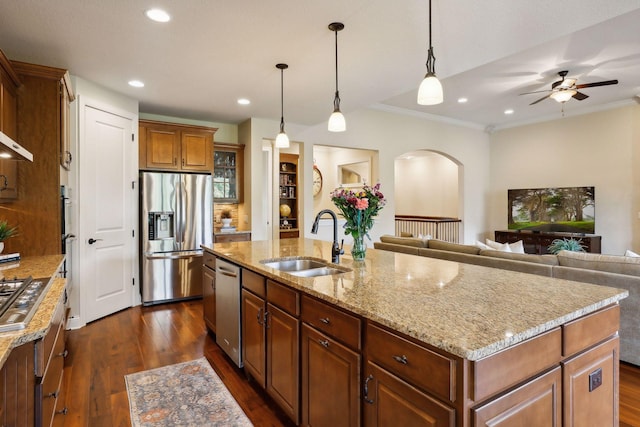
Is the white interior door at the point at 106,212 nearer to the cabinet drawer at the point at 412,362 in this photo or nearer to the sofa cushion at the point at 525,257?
the cabinet drawer at the point at 412,362

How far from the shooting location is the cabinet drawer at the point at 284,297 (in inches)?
73.7

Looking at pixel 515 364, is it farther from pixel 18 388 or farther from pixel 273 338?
pixel 18 388

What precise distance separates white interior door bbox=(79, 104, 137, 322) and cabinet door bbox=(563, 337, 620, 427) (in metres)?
4.28

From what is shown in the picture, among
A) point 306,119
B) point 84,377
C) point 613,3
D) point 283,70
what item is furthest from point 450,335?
point 306,119

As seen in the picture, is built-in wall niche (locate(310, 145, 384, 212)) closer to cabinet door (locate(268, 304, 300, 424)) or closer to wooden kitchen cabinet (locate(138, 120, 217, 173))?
wooden kitchen cabinet (locate(138, 120, 217, 173))

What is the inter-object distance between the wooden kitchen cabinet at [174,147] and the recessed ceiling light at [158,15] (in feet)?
7.82

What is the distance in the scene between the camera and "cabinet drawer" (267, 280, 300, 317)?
1.87 metres

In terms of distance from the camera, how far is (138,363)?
2.88 m

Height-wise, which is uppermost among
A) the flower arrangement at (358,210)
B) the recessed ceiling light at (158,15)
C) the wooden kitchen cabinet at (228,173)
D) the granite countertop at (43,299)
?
the recessed ceiling light at (158,15)

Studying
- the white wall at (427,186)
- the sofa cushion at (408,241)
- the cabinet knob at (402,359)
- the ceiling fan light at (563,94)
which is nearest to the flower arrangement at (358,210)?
the cabinet knob at (402,359)

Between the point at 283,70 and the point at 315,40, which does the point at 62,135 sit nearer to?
the point at 283,70

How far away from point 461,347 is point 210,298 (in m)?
2.77

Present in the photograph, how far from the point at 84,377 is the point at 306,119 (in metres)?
4.16

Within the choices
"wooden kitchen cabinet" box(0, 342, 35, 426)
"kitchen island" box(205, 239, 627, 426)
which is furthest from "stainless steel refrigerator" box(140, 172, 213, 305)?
"wooden kitchen cabinet" box(0, 342, 35, 426)
